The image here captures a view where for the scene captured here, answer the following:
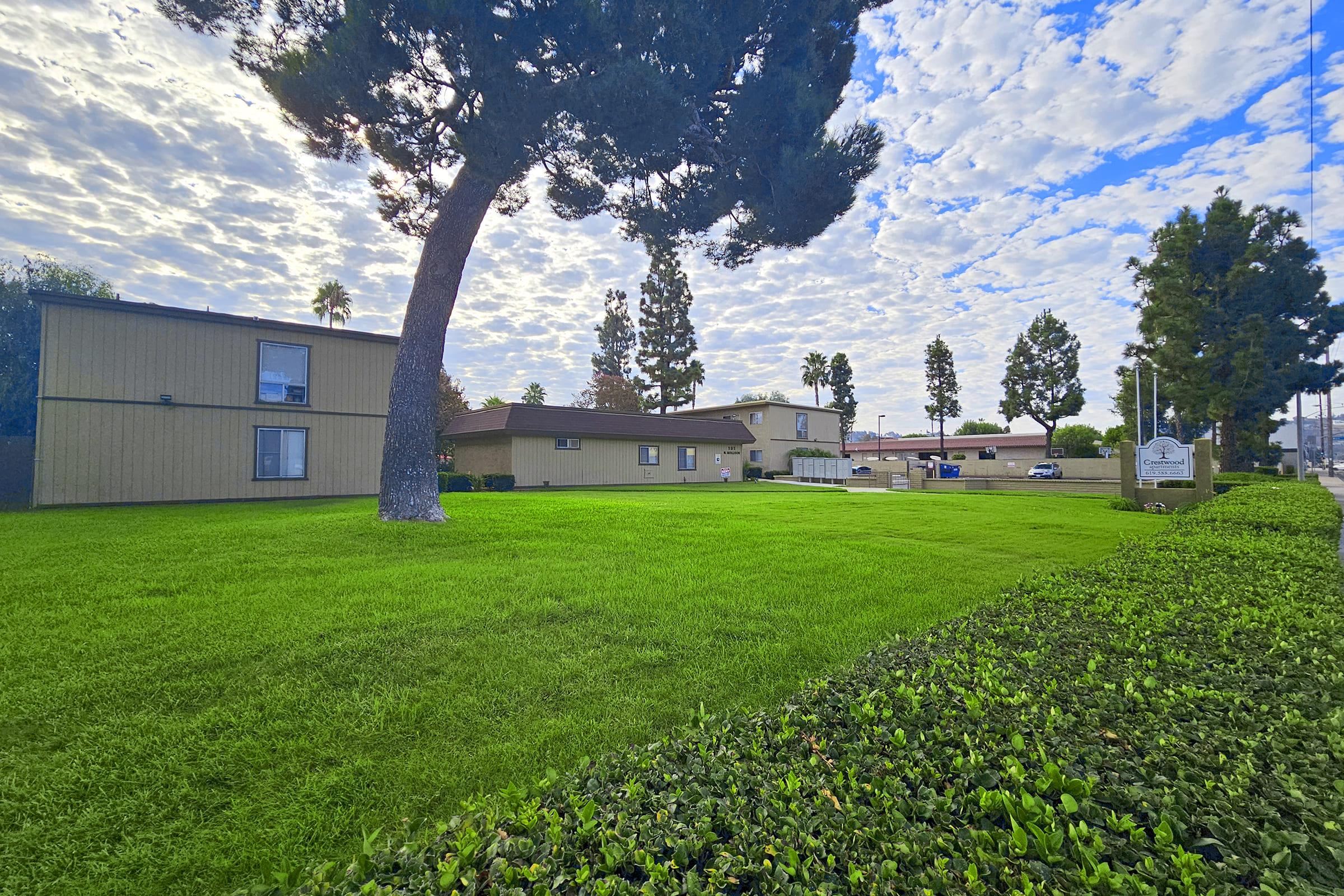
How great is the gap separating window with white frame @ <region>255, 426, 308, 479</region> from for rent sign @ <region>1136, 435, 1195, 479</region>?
23427 mm

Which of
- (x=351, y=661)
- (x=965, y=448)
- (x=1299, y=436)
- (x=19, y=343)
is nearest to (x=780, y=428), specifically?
(x=1299, y=436)

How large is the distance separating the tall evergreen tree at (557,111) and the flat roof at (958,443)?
4134cm

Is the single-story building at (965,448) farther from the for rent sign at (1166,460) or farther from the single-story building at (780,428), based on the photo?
the for rent sign at (1166,460)

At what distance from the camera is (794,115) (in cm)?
985

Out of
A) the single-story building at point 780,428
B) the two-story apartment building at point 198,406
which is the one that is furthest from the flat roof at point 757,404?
the two-story apartment building at point 198,406

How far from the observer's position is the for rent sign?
14344mm

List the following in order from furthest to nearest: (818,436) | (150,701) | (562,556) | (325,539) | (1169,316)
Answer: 1. (818,436)
2. (1169,316)
3. (325,539)
4. (562,556)
5. (150,701)

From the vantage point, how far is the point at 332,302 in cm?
3525

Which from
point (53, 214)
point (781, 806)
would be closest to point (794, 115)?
point (781, 806)

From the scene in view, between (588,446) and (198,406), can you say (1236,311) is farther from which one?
(198,406)

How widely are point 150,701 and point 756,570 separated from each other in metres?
5.05

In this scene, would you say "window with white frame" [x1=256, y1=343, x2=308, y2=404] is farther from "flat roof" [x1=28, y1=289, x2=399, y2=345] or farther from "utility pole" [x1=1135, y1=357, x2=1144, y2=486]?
"utility pole" [x1=1135, y1=357, x2=1144, y2=486]

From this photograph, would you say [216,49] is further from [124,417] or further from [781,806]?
[781,806]

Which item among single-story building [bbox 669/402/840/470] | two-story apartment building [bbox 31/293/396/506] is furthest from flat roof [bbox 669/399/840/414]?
two-story apartment building [bbox 31/293/396/506]
